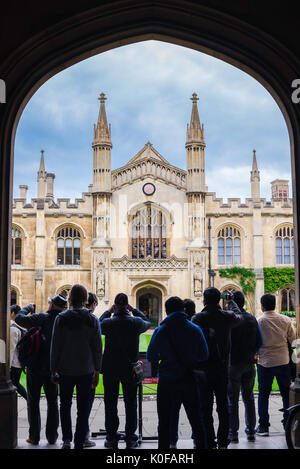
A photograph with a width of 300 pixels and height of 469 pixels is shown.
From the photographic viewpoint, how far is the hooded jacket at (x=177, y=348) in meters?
3.74

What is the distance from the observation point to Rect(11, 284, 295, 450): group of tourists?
148 inches

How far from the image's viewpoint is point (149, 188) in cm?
2766

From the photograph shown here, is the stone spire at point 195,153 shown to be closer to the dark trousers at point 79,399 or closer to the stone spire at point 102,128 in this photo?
the stone spire at point 102,128

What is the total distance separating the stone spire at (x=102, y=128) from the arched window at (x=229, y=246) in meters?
8.46

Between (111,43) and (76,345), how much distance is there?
10.3 feet

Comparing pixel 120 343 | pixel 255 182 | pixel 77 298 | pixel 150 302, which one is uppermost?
pixel 255 182

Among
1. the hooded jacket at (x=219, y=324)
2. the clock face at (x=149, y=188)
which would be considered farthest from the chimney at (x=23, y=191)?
the hooded jacket at (x=219, y=324)

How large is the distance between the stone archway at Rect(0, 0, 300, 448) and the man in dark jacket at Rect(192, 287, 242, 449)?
28.2 inches

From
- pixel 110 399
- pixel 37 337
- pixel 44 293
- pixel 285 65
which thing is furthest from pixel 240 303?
pixel 44 293

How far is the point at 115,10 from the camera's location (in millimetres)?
4715

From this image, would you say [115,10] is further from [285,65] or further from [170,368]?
[170,368]

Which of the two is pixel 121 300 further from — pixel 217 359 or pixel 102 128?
pixel 102 128

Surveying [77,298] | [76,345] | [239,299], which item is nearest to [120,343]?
[76,345]

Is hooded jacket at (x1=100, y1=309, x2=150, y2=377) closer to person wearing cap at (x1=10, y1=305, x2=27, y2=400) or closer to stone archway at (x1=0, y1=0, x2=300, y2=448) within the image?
stone archway at (x1=0, y1=0, x2=300, y2=448)
